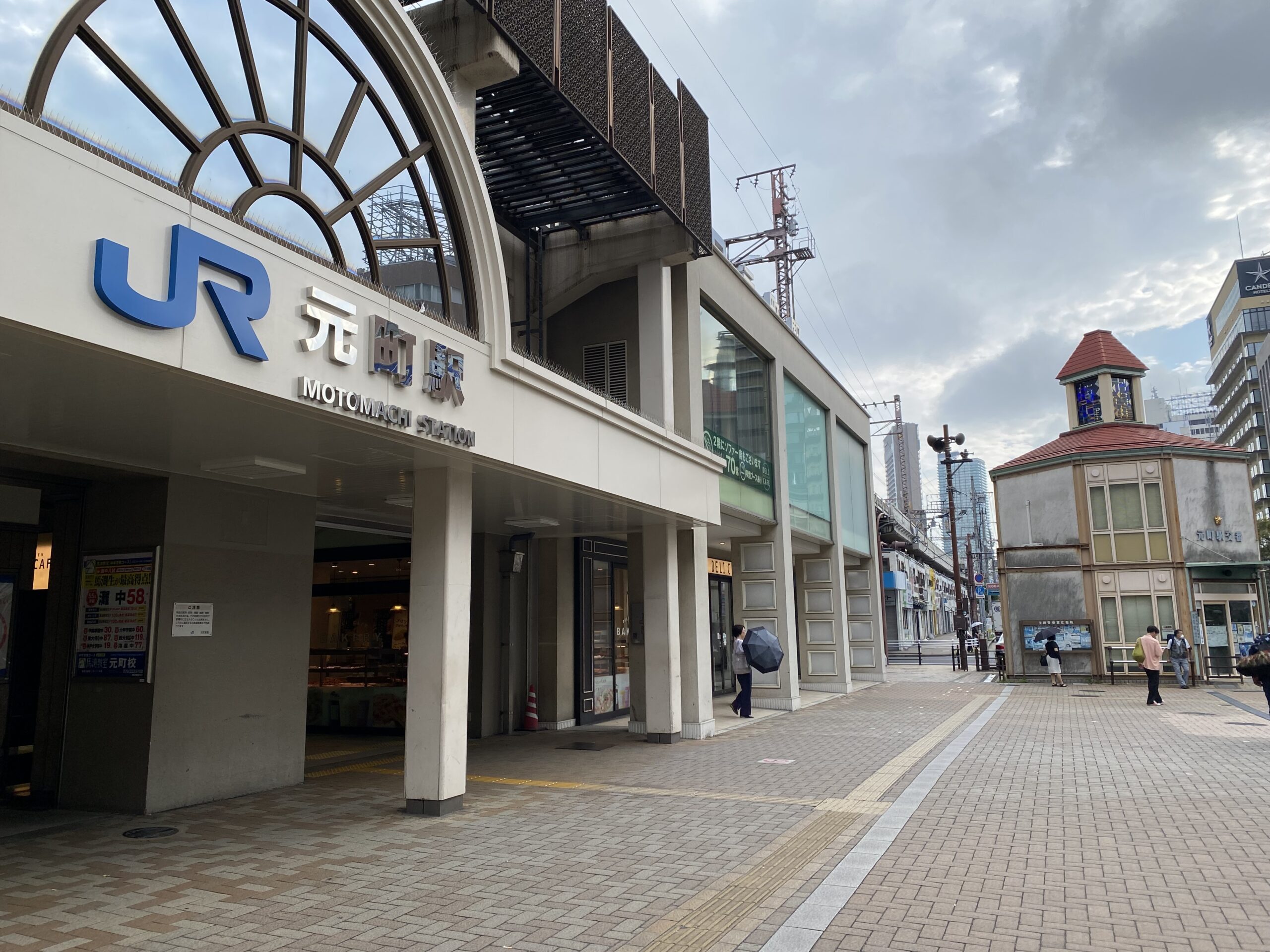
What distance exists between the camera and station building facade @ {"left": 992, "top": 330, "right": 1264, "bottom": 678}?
23062 millimetres

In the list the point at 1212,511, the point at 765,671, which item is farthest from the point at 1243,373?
the point at 765,671

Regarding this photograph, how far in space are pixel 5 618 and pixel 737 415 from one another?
11835 mm

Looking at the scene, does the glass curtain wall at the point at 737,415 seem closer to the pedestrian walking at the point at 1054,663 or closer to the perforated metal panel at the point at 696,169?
the perforated metal panel at the point at 696,169

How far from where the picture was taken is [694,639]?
537 inches

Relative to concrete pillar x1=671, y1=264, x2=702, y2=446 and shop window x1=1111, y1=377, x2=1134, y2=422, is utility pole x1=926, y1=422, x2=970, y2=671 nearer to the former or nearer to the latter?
shop window x1=1111, y1=377, x2=1134, y2=422

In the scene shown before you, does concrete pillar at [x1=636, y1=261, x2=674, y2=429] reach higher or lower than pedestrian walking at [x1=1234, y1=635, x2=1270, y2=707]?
higher

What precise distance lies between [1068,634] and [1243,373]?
73850 millimetres

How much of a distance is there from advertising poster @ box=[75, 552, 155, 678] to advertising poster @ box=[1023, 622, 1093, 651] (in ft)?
71.2

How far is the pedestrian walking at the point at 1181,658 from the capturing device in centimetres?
2166

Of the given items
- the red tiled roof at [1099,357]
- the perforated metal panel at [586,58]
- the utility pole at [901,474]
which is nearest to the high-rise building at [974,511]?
the utility pole at [901,474]

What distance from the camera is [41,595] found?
922 cm

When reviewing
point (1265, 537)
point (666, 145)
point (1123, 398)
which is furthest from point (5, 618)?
point (1265, 537)

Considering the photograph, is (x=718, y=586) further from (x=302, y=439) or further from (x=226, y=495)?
(x=302, y=439)

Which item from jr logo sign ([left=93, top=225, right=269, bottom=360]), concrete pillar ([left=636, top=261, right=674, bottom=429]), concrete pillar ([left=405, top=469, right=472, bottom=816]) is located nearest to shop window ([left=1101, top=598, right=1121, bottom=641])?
concrete pillar ([left=636, top=261, right=674, bottom=429])
